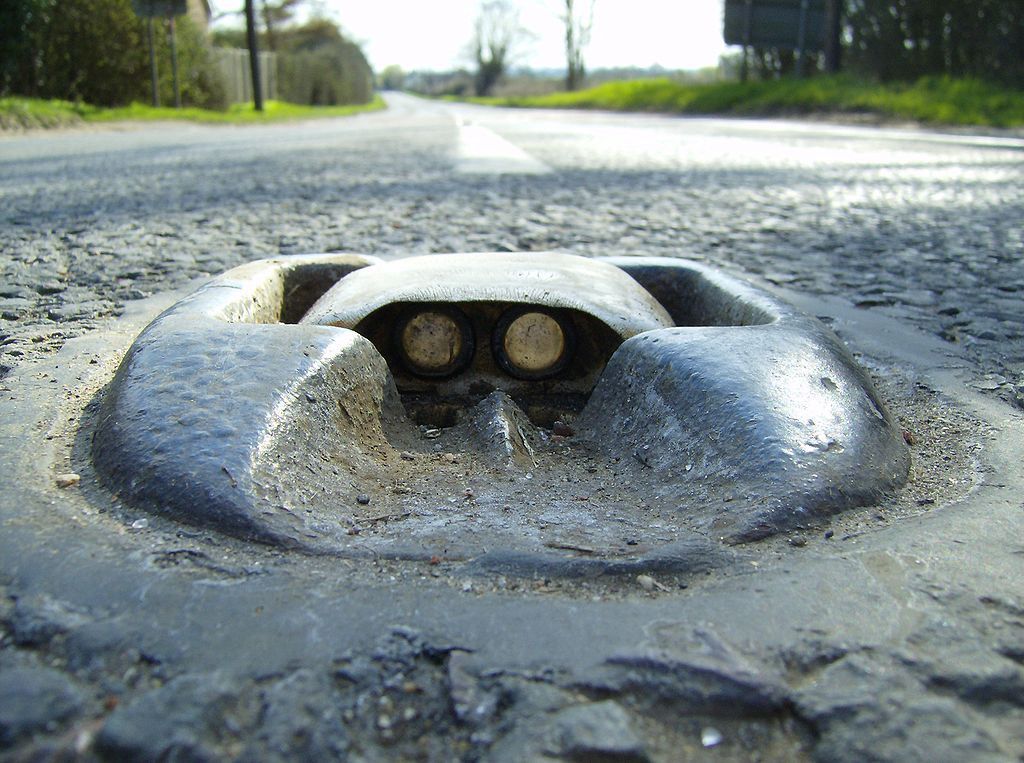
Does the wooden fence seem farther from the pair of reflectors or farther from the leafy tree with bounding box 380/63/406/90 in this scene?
the leafy tree with bounding box 380/63/406/90

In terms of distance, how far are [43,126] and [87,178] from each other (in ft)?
26.5

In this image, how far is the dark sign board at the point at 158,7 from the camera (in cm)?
1784

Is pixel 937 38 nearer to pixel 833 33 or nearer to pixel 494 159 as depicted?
pixel 833 33

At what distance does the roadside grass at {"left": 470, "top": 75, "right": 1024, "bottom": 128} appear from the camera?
15.5m

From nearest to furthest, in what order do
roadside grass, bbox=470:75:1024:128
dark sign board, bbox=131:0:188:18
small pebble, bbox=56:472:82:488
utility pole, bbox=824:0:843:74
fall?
small pebble, bbox=56:472:82:488, roadside grass, bbox=470:75:1024:128, dark sign board, bbox=131:0:188:18, utility pole, bbox=824:0:843:74

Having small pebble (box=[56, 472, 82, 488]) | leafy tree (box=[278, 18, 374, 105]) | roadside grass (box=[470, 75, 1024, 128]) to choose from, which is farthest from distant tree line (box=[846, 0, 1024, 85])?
leafy tree (box=[278, 18, 374, 105])

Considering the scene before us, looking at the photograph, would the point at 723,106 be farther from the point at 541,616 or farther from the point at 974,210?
the point at 541,616

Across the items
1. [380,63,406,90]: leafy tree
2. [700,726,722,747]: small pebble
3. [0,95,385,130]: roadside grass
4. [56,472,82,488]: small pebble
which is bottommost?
[700,726,722,747]: small pebble

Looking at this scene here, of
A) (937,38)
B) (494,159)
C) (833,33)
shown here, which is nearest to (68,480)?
(494,159)

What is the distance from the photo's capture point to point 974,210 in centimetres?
516

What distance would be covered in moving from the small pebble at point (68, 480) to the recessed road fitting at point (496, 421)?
0.13ft

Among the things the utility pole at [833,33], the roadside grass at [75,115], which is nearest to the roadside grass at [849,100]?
the utility pole at [833,33]

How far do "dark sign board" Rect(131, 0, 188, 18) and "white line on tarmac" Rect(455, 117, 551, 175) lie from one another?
9752 millimetres

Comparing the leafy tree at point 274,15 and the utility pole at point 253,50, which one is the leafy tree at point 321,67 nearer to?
the leafy tree at point 274,15
